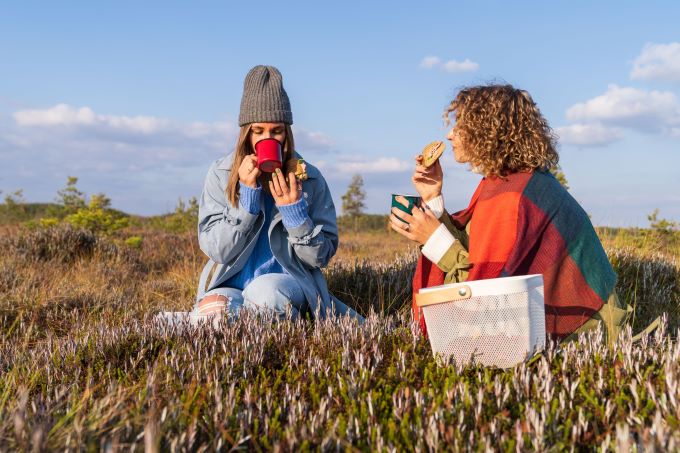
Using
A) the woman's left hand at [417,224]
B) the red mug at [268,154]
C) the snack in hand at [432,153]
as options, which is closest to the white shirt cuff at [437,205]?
the snack in hand at [432,153]

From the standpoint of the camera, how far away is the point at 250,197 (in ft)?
13.4

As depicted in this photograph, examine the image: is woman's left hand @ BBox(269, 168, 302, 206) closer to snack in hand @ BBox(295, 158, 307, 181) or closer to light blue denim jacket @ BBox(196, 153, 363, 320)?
snack in hand @ BBox(295, 158, 307, 181)

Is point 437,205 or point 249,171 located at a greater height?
point 249,171

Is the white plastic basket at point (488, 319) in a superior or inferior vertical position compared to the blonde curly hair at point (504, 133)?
inferior

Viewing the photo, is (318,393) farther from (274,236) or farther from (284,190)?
(274,236)

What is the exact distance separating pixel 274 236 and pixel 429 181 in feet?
3.94

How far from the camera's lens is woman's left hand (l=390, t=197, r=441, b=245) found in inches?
131

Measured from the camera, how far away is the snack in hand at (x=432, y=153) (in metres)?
3.70

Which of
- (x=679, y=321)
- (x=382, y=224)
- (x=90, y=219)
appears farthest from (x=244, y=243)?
(x=382, y=224)

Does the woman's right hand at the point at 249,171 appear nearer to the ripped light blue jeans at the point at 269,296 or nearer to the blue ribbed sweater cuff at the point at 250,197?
the blue ribbed sweater cuff at the point at 250,197

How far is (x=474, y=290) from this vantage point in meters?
2.67

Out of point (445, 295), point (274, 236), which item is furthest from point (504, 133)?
point (274, 236)

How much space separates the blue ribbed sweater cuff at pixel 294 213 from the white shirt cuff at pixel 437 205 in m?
0.84

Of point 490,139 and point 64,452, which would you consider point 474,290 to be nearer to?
point 490,139
